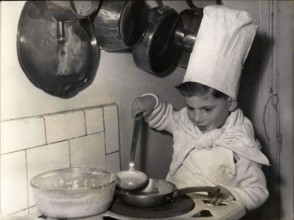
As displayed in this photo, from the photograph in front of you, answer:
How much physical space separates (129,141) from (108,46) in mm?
216

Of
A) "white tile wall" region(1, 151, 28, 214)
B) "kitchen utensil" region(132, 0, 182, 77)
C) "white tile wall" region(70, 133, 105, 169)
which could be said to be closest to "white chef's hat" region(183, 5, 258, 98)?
"kitchen utensil" region(132, 0, 182, 77)

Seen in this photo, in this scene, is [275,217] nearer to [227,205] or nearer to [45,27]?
[227,205]

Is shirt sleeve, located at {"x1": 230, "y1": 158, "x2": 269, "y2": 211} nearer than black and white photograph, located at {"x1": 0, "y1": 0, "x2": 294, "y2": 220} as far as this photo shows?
No

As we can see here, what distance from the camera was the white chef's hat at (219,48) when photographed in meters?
0.78

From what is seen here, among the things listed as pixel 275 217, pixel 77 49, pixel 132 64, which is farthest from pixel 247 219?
pixel 77 49

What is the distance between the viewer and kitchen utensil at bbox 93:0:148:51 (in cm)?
76

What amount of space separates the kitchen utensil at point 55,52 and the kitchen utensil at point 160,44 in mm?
117

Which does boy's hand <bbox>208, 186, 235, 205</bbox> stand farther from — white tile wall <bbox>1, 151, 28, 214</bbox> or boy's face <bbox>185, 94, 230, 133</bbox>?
white tile wall <bbox>1, 151, 28, 214</bbox>

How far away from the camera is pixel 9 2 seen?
63cm

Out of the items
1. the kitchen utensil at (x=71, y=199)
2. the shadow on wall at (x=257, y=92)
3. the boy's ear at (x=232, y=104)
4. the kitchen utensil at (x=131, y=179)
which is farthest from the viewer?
the shadow on wall at (x=257, y=92)

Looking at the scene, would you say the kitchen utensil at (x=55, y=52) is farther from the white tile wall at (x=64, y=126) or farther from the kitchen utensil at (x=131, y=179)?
the kitchen utensil at (x=131, y=179)

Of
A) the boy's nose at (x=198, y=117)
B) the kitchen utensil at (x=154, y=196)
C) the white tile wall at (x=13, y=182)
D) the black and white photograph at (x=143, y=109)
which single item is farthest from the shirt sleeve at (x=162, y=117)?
the white tile wall at (x=13, y=182)

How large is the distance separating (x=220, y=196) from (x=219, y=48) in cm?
27

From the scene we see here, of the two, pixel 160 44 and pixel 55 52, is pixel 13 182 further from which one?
pixel 160 44
